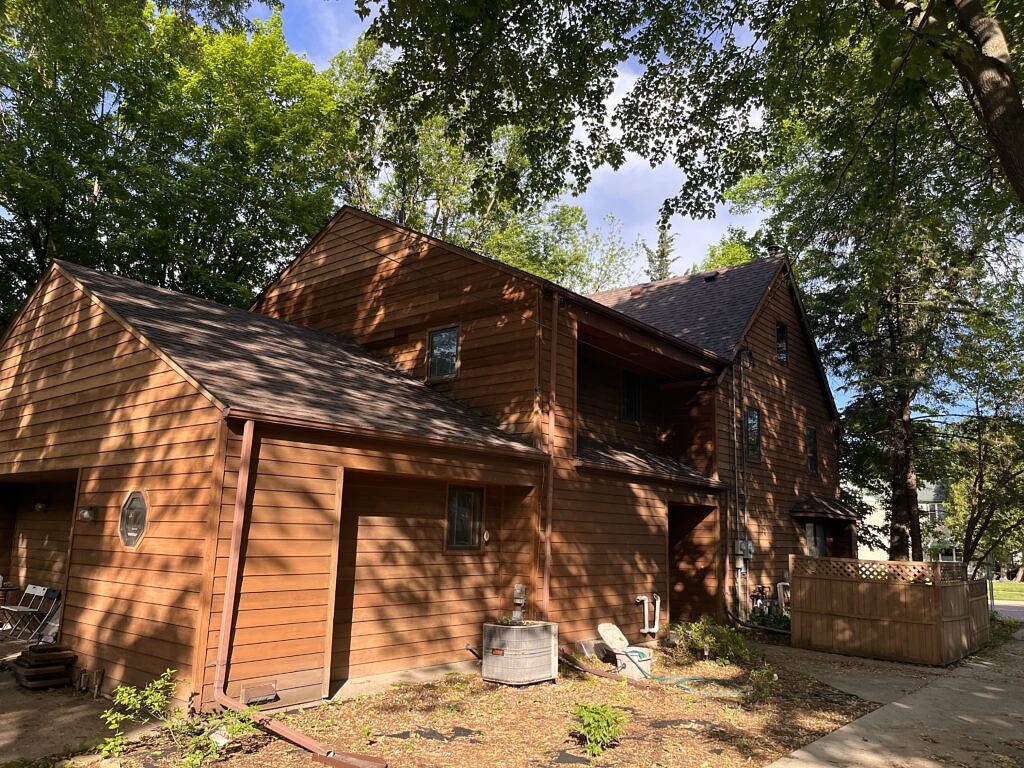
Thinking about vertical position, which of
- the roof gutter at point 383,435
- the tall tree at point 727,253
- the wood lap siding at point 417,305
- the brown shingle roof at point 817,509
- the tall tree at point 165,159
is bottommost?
the brown shingle roof at point 817,509

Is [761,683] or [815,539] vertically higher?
[815,539]

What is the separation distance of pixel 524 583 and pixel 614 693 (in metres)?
2.19

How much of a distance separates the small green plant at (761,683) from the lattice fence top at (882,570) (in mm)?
3168

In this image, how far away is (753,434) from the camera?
17.1 metres

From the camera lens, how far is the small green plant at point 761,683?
9.16m

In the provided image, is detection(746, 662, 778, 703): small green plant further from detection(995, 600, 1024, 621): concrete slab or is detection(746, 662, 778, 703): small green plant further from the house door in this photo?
detection(995, 600, 1024, 621): concrete slab

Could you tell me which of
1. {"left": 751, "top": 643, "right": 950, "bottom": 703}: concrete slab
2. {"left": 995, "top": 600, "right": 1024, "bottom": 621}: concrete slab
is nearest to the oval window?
{"left": 751, "top": 643, "right": 950, "bottom": 703}: concrete slab

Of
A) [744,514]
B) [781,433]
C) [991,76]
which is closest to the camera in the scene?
[991,76]

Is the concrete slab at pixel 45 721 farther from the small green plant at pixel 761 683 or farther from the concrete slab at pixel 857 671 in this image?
the concrete slab at pixel 857 671

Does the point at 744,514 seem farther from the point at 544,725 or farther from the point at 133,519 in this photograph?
the point at 133,519

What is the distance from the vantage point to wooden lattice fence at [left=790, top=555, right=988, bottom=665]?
12.1m

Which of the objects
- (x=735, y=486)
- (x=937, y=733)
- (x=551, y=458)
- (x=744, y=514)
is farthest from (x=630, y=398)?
(x=937, y=733)

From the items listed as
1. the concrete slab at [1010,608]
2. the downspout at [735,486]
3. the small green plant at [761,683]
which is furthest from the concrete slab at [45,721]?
the concrete slab at [1010,608]

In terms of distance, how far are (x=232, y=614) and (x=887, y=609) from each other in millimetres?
11279
